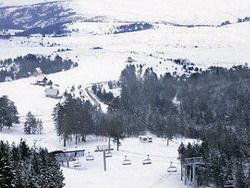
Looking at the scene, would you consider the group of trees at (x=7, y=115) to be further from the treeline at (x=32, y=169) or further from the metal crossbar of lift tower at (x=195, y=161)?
the treeline at (x=32, y=169)

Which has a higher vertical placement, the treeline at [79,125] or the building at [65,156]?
the treeline at [79,125]

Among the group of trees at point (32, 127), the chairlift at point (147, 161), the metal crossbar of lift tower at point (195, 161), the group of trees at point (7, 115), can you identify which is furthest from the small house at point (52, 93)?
the metal crossbar of lift tower at point (195, 161)

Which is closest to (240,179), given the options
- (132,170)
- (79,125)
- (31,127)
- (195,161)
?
(195,161)

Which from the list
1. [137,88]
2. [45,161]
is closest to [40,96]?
[137,88]

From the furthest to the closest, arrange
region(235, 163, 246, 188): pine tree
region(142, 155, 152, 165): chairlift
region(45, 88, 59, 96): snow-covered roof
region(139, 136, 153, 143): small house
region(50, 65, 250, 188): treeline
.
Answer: region(45, 88, 59, 96): snow-covered roof → region(139, 136, 153, 143): small house → region(142, 155, 152, 165): chairlift → region(50, 65, 250, 188): treeline → region(235, 163, 246, 188): pine tree

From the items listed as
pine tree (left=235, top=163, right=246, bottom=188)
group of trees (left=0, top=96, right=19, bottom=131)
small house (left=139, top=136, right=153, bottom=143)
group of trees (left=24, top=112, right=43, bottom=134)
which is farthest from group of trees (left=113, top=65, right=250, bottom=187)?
group of trees (left=0, top=96, right=19, bottom=131)

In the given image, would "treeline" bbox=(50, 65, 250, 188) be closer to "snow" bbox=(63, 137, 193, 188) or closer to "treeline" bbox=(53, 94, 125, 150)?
"treeline" bbox=(53, 94, 125, 150)

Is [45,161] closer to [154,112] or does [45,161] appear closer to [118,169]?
[118,169]

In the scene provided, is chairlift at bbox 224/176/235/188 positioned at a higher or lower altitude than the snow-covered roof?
lower

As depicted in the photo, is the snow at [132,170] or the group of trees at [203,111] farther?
the group of trees at [203,111]

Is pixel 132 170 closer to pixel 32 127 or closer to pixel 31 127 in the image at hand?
pixel 32 127

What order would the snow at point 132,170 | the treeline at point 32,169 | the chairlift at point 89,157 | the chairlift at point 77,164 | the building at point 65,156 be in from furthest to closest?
the chairlift at point 89,157 < the chairlift at point 77,164 < the building at point 65,156 < the snow at point 132,170 < the treeline at point 32,169
